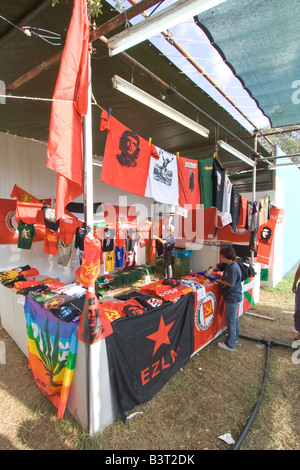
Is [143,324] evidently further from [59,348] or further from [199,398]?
[199,398]

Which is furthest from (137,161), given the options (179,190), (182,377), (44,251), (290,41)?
(44,251)

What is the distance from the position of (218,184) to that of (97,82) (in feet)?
8.28

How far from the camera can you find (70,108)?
188 centimetres

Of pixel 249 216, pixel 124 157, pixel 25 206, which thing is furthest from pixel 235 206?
pixel 25 206

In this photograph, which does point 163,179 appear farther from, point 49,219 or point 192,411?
point 49,219

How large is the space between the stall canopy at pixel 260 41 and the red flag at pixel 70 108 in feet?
4.40

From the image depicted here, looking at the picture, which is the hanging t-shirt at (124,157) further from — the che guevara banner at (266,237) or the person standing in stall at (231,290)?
the che guevara banner at (266,237)

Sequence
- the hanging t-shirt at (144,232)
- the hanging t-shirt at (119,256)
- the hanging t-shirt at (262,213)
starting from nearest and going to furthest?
the hanging t-shirt at (262,213), the hanging t-shirt at (119,256), the hanging t-shirt at (144,232)

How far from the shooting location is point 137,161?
289cm

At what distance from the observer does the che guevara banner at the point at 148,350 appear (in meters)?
2.21

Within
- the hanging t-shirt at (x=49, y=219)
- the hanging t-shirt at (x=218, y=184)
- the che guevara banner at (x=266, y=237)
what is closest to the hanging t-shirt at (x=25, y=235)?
the hanging t-shirt at (x=49, y=219)

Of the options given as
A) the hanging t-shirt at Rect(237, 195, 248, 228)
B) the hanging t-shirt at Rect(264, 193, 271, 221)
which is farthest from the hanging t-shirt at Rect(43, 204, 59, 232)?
the hanging t-shirt at Rect(264, 193, 271, 221)

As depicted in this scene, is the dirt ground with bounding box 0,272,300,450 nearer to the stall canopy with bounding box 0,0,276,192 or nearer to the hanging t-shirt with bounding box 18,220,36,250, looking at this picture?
the hanging t-shirt with bounding box 18,220,36,250
